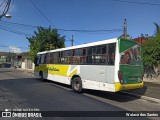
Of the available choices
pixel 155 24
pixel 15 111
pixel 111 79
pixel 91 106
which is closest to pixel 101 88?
pixel 111 79

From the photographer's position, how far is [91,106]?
28.3 feet

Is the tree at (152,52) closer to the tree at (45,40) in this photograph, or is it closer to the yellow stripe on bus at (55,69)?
the yellow stripe on bus at (55,69)

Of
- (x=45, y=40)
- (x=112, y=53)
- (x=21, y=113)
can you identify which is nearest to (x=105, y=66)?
(x=112, y=53)

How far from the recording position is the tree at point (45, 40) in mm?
31234

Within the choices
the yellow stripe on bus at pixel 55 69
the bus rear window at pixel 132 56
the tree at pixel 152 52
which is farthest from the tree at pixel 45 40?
the bus rear window at pixel 132 56

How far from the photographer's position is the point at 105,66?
1008 centimetres

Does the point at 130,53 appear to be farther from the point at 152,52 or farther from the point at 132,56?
the point at 152,52

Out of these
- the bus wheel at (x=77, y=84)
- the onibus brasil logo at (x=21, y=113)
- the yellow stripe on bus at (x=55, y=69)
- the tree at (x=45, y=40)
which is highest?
the tree at (x=45, y=40)

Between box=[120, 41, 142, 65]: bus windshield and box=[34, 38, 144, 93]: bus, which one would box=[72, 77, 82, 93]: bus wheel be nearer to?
box=[34, 38, 144, 93]: bus

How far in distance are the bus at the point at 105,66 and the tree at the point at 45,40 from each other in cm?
1790

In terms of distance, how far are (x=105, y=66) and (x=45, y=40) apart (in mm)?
22321

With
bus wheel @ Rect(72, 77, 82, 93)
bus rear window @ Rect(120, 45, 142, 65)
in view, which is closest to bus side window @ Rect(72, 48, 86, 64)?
bus wheel @ Rect(72, 77, 82, 93)

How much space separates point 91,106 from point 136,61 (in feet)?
12.0

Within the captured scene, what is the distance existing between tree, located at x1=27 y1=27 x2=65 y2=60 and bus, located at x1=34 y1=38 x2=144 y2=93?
58.7 ft
